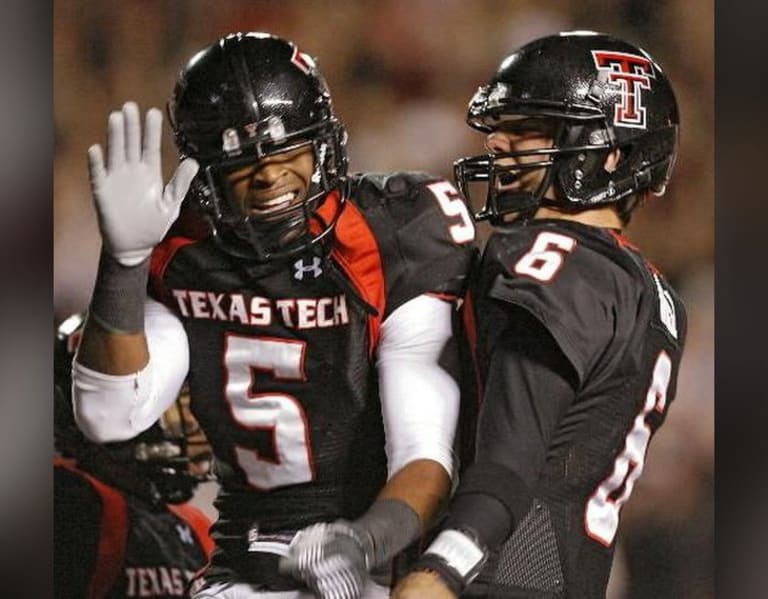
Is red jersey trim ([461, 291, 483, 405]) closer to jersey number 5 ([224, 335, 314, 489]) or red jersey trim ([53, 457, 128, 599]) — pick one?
jersey number 5 ([224, 335, 314, 489])

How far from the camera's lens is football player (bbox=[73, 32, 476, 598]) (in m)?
1.38

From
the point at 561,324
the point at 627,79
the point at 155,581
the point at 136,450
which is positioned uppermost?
the point at 627,79

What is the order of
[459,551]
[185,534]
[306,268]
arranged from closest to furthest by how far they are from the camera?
[459,551] < [306,268] < [185,534]

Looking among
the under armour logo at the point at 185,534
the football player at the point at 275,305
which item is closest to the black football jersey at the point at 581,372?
the football player at the point at 275,305

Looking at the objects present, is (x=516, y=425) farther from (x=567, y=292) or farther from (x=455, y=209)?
(x=455, y=209)

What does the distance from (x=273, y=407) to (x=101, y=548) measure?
1.18ft

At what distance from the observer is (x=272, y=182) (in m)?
1.44

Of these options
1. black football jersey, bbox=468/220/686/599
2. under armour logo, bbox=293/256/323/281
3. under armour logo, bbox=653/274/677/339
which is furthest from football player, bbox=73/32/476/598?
under armour logo, bbox=653/274/677/339

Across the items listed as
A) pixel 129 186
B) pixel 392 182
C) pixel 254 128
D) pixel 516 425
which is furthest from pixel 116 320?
pixel 516 425

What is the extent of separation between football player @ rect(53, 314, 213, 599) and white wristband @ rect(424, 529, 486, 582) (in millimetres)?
501

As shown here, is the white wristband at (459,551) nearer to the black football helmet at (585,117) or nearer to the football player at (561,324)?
the football player at (561,324)

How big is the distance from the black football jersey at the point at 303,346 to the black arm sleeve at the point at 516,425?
212 mm

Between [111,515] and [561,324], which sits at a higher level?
[561,324]

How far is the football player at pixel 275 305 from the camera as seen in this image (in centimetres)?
138
